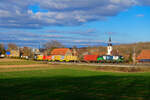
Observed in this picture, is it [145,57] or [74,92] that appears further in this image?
[145,57]

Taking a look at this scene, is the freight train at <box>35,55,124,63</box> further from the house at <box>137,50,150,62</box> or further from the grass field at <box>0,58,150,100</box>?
the grass field at <box>0,58,150,100</box>

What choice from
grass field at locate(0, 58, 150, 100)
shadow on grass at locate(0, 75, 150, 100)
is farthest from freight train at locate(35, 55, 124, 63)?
shadow on grass at locate(0, 75, 150, 100)

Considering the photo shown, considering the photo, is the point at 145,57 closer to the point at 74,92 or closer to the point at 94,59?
the point at 94,59

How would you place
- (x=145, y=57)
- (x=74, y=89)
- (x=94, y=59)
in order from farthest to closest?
(x=94, y=59) < (x=145, y=57) < (x=74, y=89)

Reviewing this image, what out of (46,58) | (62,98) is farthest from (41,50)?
(62,98)

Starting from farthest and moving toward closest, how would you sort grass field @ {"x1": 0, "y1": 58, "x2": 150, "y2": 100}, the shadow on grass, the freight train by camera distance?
the freight train < grass field @ {"x1": 0, "y1": 58, "x2": 150, "y2": 100} < the shadow on grass

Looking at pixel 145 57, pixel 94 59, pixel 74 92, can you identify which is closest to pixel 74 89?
pixel 74 92

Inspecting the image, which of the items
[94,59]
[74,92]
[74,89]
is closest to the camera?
[74,92]

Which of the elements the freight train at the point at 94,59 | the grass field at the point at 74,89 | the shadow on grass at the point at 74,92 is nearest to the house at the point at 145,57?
the freight train at the point at 94,59

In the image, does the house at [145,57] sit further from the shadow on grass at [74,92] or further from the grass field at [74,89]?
the shadow on grass at [74,92]

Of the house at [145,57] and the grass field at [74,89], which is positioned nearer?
the grass field at [74,89]

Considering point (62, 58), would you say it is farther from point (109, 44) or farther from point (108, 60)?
point (109, 44)

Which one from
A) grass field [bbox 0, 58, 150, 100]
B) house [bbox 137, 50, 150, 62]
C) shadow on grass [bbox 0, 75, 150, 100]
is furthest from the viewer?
house [bbox 137, 50, 150, 62]

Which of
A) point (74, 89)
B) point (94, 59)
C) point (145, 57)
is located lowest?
point (74, 89)
